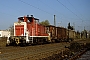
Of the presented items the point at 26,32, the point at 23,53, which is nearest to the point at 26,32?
the point at 26,32

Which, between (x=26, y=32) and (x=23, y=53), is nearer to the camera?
(x=23, y=53)

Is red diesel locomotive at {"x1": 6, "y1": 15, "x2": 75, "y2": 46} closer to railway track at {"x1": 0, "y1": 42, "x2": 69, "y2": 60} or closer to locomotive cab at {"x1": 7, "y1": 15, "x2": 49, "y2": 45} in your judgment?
locomotive cab at {"x1": 7, "y1": 15, "x2": 49, "y2": 45}

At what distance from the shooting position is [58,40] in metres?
40.4

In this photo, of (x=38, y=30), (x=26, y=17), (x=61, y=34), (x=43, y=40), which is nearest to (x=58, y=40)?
(x=61, y=34)

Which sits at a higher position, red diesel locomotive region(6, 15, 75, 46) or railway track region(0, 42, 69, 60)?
red diesel locomotive region(6, 15, 75, 46)

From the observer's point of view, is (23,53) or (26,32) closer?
(23,53)

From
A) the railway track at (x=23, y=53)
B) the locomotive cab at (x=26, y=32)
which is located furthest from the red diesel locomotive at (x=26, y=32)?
the railway track at (x=23, y=53)

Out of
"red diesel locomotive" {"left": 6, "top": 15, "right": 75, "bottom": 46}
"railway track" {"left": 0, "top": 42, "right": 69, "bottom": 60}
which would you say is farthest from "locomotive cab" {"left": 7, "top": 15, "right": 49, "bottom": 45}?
"railway track" {"left": 0, "top": 42, "right": 69, "bottom": 60}

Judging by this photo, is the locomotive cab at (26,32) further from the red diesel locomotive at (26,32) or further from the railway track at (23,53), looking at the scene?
the railway track at (23,53)

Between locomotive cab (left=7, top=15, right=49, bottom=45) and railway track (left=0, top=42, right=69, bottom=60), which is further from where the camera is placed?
locomotive cab (left=7, top=15, right=49, bottom=45)

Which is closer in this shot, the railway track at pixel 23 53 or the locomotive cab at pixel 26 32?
the railway track at pixel 23 53

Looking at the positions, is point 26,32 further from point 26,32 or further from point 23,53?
point 23,53

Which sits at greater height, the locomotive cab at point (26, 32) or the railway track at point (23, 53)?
the locomotive cab at point (26, 32)

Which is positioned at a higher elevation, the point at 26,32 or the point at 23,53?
the point at 26,32
